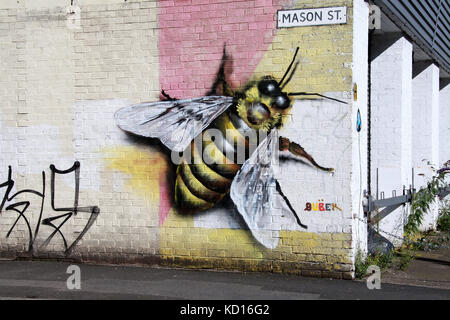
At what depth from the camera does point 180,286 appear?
8859mm

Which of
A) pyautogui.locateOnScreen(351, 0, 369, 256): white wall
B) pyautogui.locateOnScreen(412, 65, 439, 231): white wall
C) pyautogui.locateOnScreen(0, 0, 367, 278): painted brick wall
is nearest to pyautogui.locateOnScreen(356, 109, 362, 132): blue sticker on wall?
pyautogui.locateOnScreen(351, 0, 369, 256): white wall

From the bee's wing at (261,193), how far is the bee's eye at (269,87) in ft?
1.94

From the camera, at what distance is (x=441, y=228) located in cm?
1561

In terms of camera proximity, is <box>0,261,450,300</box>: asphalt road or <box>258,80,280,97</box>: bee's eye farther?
<box>258,80,280,97</box>: bee's eye

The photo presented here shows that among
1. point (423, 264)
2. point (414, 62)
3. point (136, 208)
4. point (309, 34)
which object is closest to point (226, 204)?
point (136, 208)

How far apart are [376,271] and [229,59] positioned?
4.06 meters

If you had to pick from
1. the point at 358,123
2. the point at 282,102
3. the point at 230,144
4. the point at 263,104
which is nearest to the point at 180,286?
the point at 230,144

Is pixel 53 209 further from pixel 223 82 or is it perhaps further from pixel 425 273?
pixel 425 273

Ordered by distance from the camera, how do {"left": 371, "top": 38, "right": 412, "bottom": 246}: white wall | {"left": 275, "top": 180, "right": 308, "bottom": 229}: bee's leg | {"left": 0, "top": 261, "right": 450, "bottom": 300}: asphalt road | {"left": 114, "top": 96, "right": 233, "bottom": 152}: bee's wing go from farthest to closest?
{"left": 371, "top": 38, "right": 412, "bottom": 246}: white wall → {"left": 114, "top": 96, "right": 233, "bottom": 152}: bee's wing → {"left": 275, "top": 180, "right": 308, "bottom": 229}: bee's leg → {"left": 0, "top": 261, "right": 450, "bottom": 300}: asphalt road

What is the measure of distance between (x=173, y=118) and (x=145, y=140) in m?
0.61

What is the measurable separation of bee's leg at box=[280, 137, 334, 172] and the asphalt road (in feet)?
5.73

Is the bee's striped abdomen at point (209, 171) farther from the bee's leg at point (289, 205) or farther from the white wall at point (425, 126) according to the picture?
the white wall at point (425, 126)

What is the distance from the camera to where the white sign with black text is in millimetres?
9516
